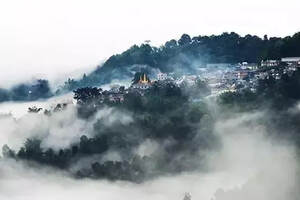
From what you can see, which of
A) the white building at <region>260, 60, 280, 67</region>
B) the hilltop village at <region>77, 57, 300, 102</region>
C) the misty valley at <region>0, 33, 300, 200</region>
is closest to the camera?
the misty valley at <region>0, 33, 300, 200</region>

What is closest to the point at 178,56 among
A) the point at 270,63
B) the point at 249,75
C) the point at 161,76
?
the point at 161,76

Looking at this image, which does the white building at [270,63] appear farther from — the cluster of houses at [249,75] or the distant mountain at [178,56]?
the distant mountain at [178,56]

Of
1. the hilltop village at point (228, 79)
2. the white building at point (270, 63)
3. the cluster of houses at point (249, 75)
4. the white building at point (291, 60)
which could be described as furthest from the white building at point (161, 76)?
the white building at point (291, 60)

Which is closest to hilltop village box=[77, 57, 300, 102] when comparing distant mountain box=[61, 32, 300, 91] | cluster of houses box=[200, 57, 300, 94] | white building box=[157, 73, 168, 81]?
cluster of houses box=[200, 57, 300, 94]

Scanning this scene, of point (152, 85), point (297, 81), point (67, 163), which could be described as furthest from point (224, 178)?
point (152, 85)

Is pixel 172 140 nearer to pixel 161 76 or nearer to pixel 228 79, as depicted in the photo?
pixel 228 79

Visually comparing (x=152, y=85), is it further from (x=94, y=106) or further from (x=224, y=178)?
(x=224, y=178)

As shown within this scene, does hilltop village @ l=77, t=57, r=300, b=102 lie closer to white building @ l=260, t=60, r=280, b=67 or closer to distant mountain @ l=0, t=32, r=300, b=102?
white building @ l=260, t=60, r=280, b=67

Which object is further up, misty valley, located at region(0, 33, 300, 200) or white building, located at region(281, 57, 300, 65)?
white building, located at region(281, 57, 300, 65)

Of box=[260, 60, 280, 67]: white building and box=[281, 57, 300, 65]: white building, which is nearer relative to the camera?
box=[281, 57, 300, 65]: white building

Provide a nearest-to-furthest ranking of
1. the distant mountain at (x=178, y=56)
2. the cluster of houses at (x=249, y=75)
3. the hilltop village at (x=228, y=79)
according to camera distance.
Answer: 1. the cluster of houses at (x=249, y=75)
2. the hilltop village at (x=228, y=79)
3. the distant mountain at (x=178, y=56)

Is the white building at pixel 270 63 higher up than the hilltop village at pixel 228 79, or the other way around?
the white building at pixel 270 63
